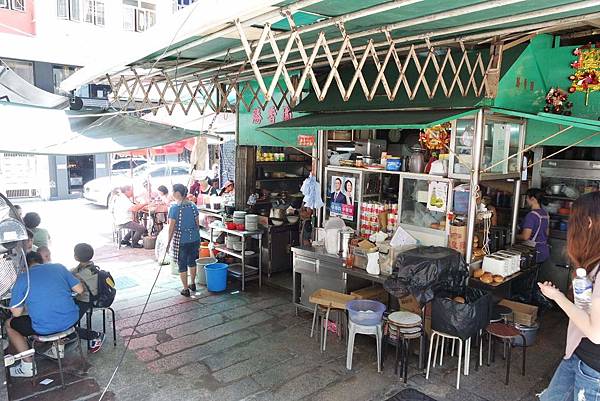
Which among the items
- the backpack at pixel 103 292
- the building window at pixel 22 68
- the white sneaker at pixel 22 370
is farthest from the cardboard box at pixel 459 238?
the building window at pixel 22 68

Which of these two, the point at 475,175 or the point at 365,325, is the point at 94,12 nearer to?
the point at 475,175

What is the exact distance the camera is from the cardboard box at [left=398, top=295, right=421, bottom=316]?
564cm

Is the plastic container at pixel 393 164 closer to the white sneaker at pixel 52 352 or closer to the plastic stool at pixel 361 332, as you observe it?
the plastic stool at pixel 361 332

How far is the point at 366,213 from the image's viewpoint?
7074 millimetres

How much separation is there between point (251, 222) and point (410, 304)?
3549mm

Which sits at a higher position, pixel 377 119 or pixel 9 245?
pixel 377 119

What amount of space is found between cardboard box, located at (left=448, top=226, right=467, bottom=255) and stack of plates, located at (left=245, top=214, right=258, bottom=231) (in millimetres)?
3676

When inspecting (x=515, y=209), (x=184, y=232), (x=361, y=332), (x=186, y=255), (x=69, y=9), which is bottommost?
(x=361, y=332)

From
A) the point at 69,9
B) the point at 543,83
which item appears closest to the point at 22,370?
the point at 543,83

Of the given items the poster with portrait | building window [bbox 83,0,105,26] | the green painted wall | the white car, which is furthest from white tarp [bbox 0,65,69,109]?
building window [bbox 83,0,105,26]

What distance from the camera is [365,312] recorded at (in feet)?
16.8

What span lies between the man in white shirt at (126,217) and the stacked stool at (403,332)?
741cm

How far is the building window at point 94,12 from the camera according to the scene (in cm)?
1711

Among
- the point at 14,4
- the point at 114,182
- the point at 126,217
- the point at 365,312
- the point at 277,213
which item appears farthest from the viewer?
the point at 114,182
